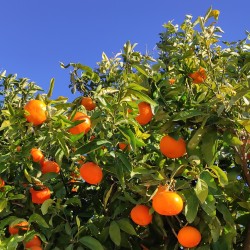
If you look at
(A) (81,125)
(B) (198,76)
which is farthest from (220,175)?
(A) (81,125)

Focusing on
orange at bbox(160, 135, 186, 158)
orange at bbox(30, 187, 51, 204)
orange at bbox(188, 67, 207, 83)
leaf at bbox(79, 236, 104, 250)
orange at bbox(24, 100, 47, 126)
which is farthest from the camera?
orange at bbox(30, 187, 51, 204)

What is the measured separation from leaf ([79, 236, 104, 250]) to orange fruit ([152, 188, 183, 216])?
43cm

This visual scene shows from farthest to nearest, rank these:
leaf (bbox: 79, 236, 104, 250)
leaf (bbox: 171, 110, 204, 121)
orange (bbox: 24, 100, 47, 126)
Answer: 1. leaf (bbox: 79, 236, 104, 250)
2. leaf (bbox: 171, 110, 204, 121)
3. orange (bbox: 24, 100, 47, 126)

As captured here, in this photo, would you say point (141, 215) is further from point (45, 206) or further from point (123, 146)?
point (45, 206)

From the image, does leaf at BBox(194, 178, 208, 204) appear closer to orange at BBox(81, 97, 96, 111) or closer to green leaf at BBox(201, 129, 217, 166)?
green leaf at BBox(201, 129, 217, 166)

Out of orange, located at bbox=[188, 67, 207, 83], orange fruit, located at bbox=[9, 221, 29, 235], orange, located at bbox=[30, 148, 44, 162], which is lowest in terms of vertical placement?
orange fruit, located at bbox=[9, 221, 29, 235]

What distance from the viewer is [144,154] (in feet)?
7.89

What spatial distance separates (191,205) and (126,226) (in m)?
0.45

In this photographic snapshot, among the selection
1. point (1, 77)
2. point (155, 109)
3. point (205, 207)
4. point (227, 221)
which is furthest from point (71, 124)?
point (1, 77)

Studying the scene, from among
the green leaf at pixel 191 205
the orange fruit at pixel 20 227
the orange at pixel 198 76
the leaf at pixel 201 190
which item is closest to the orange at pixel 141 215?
the green leaf at pixel 191 205

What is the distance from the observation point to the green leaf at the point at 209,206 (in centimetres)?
198

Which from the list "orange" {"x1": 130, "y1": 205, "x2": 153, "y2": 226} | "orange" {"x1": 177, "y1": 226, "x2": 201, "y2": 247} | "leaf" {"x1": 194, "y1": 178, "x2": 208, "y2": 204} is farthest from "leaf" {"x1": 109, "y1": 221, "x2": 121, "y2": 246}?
"leaf" {"x1": 194, "y1": 178, "x2": 208, "y2": 204}

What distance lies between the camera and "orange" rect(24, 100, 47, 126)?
182 cm

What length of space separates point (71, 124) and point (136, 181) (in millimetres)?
621
